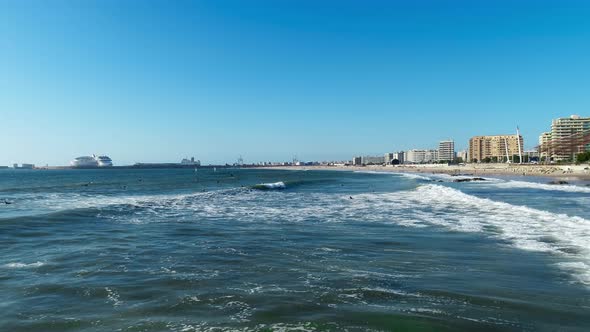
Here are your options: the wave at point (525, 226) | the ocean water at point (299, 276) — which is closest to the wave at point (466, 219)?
the wave at point (525, 226)

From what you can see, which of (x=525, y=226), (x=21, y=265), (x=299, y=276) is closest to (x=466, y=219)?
(x=525, y=226)

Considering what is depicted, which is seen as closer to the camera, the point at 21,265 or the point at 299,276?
the point at 299,276

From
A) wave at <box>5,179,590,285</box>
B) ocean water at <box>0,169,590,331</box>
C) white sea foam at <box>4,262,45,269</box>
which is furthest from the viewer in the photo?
wave at <box>5,179,590,285</box>

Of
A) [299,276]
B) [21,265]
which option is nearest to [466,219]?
[299,276]

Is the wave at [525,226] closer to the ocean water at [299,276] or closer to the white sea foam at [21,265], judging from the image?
the ocean water at [299,276]

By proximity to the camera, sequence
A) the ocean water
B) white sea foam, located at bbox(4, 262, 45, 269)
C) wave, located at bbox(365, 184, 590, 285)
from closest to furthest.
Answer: the ocean water, white sea foam, located at bbox(4, 262, 45, 269), wave, located at bbox(365, 184, 590, 285)

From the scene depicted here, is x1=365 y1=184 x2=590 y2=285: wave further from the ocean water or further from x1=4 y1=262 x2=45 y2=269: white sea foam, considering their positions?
x1=4 y1=262 x2=45 y2=269: white sea foam

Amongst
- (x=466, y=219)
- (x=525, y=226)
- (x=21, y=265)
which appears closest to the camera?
(x=21, y=265)

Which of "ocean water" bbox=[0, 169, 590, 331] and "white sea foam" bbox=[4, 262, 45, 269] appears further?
"white sea foam" bbox=[4, 262, 45, 269]

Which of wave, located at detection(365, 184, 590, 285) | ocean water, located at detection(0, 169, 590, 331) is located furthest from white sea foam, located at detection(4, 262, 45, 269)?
wave, located at detection(365, 184, 590, 285)

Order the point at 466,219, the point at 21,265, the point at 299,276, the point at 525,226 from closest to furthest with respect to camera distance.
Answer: the point at 299,276, the point at 21,265, the point at 525,226, the point at 466,219

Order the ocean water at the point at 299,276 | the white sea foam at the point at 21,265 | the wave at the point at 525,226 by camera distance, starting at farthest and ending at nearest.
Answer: the wave at the point at 525,226
the white sea foam at the point at 21,265
the ocean water at the point at 299,276

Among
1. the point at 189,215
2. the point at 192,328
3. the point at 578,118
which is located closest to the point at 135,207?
the point at 189,215

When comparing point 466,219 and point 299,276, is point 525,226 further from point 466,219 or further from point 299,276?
point 299,276
